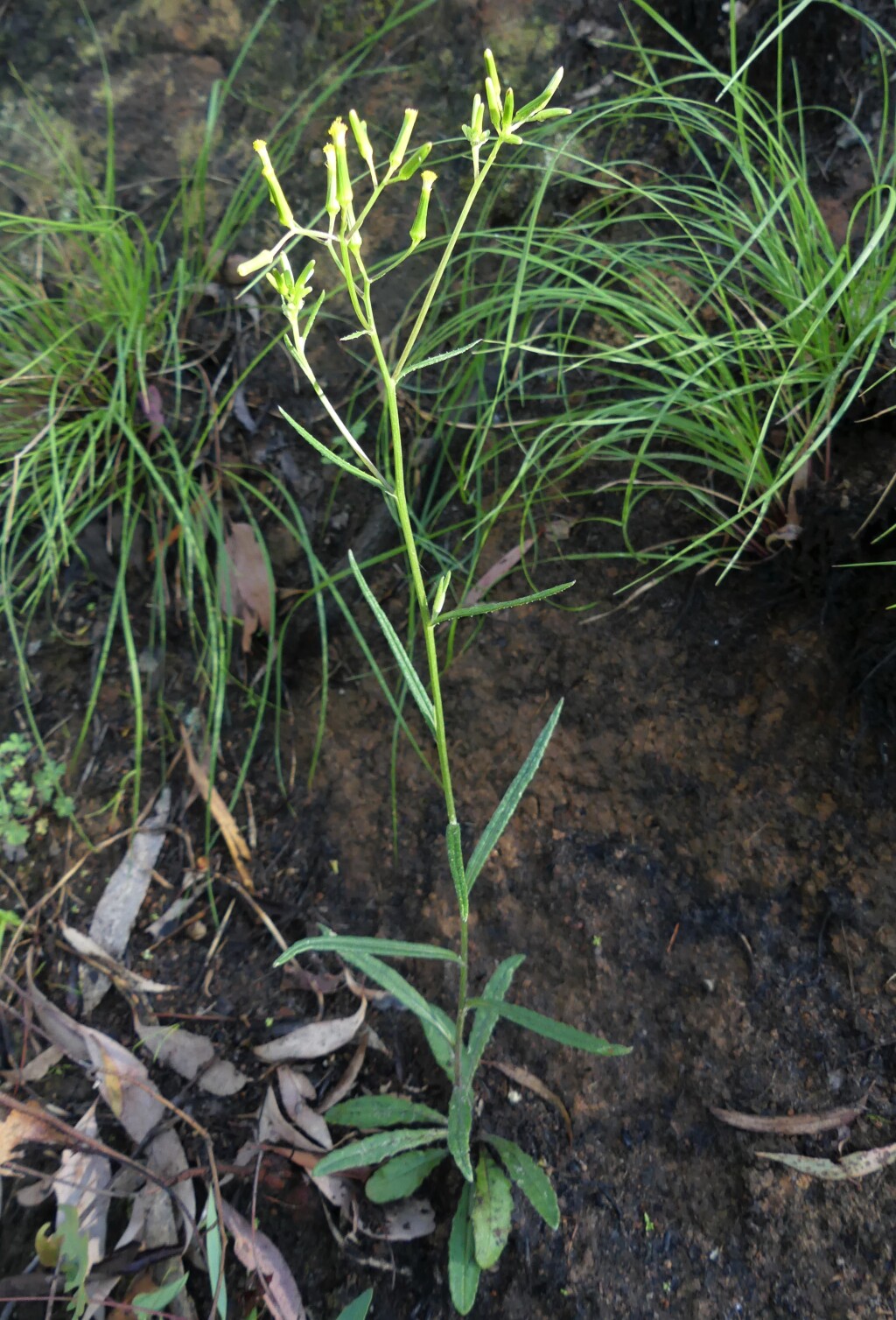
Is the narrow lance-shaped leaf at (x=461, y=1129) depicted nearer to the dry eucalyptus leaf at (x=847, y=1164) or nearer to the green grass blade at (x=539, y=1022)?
the green grass blade at (x=539, y=1022)

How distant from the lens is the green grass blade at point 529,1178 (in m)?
1.19

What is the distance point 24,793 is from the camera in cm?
177

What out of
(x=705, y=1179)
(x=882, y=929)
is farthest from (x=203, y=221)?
(x=705, y=1179)

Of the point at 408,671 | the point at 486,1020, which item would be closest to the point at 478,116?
the point at 408,671

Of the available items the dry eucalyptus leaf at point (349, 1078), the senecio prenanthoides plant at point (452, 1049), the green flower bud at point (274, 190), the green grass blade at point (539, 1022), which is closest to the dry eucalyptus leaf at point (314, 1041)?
the dry eucalyptus leaf at point (349, 1078)

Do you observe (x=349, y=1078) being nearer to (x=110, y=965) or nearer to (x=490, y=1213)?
(x=490, y=1213)

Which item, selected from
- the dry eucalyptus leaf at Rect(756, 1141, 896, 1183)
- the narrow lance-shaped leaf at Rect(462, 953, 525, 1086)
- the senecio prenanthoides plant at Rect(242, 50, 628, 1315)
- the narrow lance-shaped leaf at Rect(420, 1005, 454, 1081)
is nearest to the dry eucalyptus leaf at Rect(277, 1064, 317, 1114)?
the senecio prenanthoides plant at Rect(242, 50, 628, 1315)

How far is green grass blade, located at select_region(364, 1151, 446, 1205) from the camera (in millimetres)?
1318

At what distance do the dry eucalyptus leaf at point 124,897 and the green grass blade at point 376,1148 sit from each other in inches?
24.4

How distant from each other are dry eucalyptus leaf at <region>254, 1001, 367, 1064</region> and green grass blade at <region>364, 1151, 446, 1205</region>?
0.24 metres

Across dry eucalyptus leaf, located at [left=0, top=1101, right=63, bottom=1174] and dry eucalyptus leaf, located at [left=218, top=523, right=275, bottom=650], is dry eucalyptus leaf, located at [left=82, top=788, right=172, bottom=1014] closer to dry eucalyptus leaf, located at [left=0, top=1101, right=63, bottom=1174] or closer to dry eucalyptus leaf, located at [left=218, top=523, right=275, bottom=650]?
dry eucalyptus leaf, located at [left=0, top=1101, right=63, bottom=1174]

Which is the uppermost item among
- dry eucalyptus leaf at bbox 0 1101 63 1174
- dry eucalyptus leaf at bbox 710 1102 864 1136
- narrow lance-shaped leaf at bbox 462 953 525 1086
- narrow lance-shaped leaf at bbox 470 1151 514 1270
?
narrow lance-shaped leaf at bbox 462 953 525 1086

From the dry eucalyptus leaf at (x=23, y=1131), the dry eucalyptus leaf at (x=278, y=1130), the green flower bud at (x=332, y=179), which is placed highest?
the green flower bud at (x=332, y=179)

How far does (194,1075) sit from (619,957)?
81 centimetres
